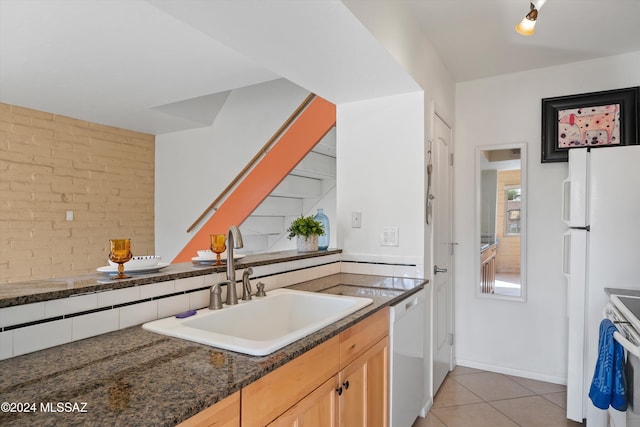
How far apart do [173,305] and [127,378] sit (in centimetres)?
54

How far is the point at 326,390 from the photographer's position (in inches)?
49.2

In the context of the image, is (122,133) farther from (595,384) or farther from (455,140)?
(595,384)

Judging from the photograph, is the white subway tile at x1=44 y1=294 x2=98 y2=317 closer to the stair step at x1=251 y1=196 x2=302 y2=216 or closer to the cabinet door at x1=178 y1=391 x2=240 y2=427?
the cabinet door at x1=178 y1=391 x2=240 y2=427

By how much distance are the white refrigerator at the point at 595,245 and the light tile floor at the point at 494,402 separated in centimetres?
20

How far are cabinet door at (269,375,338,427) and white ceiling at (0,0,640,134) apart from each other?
4.41 ft

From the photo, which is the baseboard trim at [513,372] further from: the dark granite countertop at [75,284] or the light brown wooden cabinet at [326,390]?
the dark granite countertop at [75,284]

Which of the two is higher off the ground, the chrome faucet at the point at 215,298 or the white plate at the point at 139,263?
the white plate at the point at 139,263

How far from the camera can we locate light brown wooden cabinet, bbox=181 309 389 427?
0.90 meters

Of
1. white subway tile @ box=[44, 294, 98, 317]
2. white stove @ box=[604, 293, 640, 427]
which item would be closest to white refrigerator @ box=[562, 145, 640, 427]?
white stove @ box=[604, 293, 640, 427]

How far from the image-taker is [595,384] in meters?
1.68

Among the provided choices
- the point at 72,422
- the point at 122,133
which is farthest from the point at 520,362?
Answer: the point at 122,133

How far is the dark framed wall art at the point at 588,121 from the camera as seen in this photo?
2.60 metres

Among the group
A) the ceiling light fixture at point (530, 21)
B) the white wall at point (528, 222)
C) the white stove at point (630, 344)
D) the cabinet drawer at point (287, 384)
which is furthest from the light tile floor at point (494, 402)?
the ceiling light fixture at point (530, 21)

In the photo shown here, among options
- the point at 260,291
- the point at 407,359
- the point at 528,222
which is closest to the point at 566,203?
the point at 528,222
